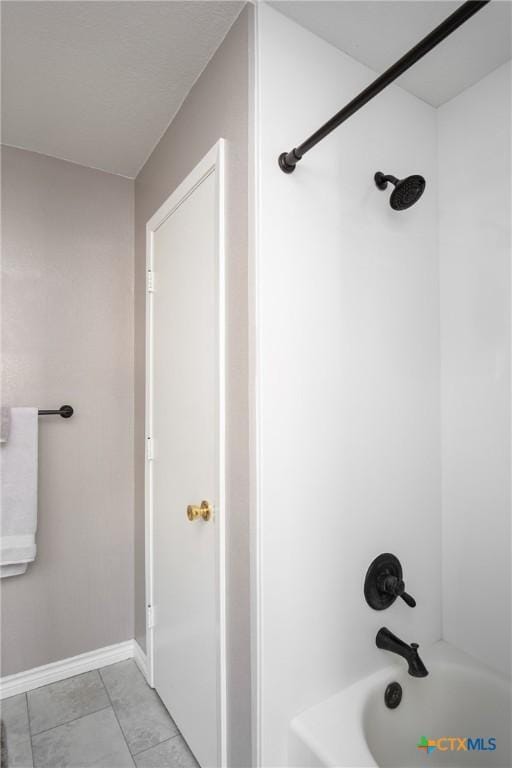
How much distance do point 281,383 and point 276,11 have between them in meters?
1.05

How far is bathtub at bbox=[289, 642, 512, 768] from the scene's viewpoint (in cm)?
131

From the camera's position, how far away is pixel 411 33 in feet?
4.41

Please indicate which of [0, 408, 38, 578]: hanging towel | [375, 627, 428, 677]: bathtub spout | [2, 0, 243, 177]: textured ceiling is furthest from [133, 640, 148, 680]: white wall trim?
[2, 0, 243, 177]: textured ceiling

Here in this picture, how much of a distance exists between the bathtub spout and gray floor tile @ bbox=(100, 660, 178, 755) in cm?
91

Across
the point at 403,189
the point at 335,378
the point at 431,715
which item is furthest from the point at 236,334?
the point at 431,715

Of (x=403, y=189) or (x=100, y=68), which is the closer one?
(x=403, y=189)

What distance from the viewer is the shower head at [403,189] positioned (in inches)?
51.6

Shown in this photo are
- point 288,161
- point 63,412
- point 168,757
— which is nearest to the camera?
point 288,161

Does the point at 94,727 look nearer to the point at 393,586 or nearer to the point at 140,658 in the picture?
the point at 140,658

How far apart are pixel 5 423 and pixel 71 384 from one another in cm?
35

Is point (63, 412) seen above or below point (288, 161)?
below

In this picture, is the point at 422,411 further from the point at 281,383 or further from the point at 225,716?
the point at 225,716

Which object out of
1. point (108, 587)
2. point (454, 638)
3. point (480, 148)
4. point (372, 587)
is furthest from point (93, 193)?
point (454, 638)

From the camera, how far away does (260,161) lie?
4.03ft
